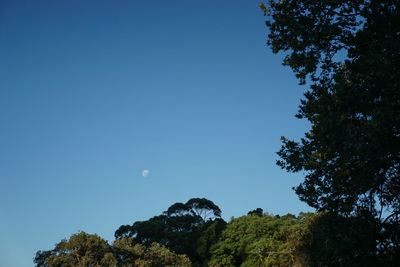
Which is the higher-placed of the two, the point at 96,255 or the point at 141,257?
the point at 96,255

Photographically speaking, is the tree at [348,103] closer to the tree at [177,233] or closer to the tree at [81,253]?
the tree at [81,253]

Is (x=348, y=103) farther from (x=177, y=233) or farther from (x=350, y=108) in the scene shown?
(x=177, y=233)

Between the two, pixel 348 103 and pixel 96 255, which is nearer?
pixel 348 103

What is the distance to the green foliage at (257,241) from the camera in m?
28.8

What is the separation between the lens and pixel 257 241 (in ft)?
112

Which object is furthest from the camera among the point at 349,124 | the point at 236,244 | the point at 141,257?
the point at 236,244

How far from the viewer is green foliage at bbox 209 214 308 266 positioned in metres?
28.8

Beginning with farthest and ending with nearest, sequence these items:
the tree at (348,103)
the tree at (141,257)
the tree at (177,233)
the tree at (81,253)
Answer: the tree at (177,233)
the tree at (141,257)
the tree at (81,253)
the tree at (348,103)

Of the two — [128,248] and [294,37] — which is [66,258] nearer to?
[128,248]

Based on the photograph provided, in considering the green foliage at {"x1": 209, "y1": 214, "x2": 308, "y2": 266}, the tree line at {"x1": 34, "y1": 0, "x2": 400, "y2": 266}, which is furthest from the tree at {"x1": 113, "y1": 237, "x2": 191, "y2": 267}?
the tree line at {"x1": 34, "y1": 0, "x2": 400, "y2": 266}

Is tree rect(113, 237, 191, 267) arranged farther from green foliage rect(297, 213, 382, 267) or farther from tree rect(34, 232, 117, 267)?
green foliage rect(297, 213, 382, 267)

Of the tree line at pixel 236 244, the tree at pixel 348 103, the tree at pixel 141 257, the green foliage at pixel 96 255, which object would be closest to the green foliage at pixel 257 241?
the tree line at pixel 236 244

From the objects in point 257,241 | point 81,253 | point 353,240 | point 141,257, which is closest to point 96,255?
point 81,253

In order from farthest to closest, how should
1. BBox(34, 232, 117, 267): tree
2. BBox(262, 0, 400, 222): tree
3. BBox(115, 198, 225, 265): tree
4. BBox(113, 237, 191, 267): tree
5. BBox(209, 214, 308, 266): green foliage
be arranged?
BBox(115, 198, 225, 265): tree
BBox(209, 214, 308, 266): green foliage
BBox(113, 237, 191, 267): tree
BBox(34, 232, 117, 267): tree
BBox(262, 0, 400, 222): tree
